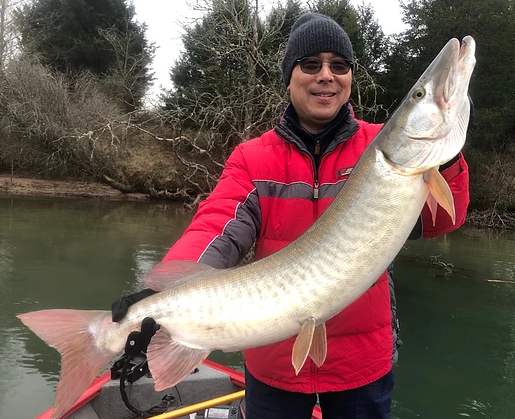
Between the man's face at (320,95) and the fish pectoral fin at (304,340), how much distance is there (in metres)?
1.04

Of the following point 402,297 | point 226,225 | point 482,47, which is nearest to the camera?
point 226,225

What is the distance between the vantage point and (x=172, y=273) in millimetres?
1951

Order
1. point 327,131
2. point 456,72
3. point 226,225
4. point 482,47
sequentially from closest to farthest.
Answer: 1. point 456,72
2. point 226,225
3. point 327,131
4. point 482,47

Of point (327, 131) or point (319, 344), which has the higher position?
point (327, 131)

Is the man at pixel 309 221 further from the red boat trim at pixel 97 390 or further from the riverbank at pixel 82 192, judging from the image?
the riverbank at pixel 82 192

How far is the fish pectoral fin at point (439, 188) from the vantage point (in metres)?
1.79

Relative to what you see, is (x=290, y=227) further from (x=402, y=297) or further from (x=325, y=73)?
(x=402, y=297)

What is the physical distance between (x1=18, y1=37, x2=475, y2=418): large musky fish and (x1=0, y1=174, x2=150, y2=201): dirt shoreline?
20.3 metres

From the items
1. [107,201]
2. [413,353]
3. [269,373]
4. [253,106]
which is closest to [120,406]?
[269,373]

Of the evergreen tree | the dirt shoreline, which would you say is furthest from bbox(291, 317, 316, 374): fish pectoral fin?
the dirt shoreline

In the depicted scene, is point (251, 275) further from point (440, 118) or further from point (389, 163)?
point (440, 118)

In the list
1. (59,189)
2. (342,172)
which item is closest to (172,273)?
(342,172)

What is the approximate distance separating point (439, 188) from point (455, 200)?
0.25 metres

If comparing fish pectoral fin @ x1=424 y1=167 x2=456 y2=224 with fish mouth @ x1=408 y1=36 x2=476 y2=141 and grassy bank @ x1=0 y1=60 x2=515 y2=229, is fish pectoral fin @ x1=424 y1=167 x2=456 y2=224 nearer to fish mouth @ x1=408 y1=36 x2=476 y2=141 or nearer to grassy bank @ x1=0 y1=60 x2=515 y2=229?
fish mouth @ x1=408 y1=36 x2=476 y2=141
